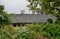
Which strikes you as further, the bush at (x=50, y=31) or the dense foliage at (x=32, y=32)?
the bush at (x=50, y=31)

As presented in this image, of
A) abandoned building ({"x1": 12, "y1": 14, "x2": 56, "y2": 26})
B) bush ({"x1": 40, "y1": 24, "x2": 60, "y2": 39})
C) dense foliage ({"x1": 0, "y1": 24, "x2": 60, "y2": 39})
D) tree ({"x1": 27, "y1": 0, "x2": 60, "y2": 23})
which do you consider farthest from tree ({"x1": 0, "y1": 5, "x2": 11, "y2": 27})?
abandoned building ({"x1": 12, "y1": 14, "x2": 56, "y2": 26})

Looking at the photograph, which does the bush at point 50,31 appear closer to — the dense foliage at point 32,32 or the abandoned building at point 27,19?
the dense foliage at point 32,32

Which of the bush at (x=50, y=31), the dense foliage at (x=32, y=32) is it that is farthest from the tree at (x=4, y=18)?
the bush at (x=50, y=31)

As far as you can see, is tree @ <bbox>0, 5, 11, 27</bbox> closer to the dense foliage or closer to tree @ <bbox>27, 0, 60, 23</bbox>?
the dense foliage

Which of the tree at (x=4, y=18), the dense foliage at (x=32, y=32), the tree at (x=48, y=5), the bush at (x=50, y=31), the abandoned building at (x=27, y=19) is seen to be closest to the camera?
the dense foliage at (x=32, y=32)

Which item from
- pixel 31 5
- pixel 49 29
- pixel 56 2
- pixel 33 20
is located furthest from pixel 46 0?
pixel 33 20

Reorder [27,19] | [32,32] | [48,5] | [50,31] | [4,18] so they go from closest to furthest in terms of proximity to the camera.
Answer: [32,32] → [50,31] → [4,18] → [48,5] → [27,19]

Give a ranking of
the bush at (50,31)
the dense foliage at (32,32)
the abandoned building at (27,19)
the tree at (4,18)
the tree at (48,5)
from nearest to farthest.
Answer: the dense foliage at (32,32) → the bush at (50,31) → the tree at (4,18) → the tree at (48,5) → the abandoned building at (27,19)

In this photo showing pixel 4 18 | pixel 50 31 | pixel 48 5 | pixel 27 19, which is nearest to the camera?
pixel 50 31

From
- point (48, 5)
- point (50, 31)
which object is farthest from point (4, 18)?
point (48, 5)

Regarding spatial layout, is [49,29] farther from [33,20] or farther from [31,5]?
[33,20]

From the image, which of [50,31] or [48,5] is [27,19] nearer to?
[48,5]

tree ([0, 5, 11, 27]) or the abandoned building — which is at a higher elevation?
tree ([0, 5, 11, 27])

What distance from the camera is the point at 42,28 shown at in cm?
1741
